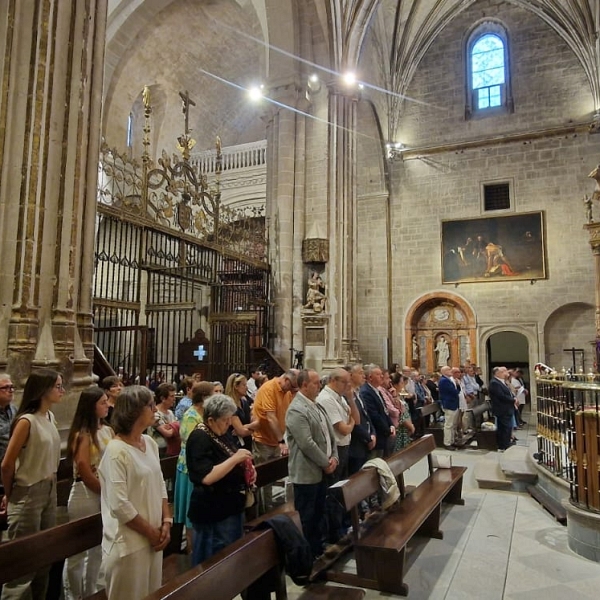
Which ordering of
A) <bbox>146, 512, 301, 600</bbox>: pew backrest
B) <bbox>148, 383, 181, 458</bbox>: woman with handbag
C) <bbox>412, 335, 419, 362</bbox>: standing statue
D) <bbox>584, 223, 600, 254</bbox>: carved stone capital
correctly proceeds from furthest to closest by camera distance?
<bbox>412, 335, 419, 362</bbox>: standing statue → <bbox>584, 223, 600, 254</bbox>: carved stone capital → <bbox>148, 383, 181, 458</bbox>: woman with handbag → <bbox>146, 512, 301, 600</bbox>: pew backrest

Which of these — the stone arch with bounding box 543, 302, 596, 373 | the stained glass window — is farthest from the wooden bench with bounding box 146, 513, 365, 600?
the stained glass window

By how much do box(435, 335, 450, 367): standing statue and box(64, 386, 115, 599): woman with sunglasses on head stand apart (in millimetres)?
16266

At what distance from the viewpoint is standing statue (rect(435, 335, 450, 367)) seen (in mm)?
18562

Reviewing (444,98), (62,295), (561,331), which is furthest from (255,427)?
(444,98)

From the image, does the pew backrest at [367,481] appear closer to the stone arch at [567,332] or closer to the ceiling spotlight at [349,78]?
the ceiling spotlight at [349,78]

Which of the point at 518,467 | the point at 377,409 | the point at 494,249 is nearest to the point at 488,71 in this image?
the point at 494,249

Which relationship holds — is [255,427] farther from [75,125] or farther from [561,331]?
[561,331]

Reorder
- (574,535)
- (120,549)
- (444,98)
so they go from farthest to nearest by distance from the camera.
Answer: (444,98) < (574,535) < (120,549)

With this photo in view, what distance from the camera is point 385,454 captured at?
5969mm

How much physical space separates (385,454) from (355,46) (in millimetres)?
10976

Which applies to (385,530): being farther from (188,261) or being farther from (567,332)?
(567,332)

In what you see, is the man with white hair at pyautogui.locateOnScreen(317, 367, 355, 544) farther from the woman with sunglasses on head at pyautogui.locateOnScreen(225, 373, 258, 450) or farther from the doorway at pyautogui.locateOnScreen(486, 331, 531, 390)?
the doorway at pyautogui.locateOnScreen(486, 331, 531, 390)

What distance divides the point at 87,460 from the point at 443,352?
54.3 feet

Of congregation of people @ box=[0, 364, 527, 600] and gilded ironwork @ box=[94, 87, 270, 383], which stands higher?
gilded ironwork @ box=[94, 87, 270, 383]
